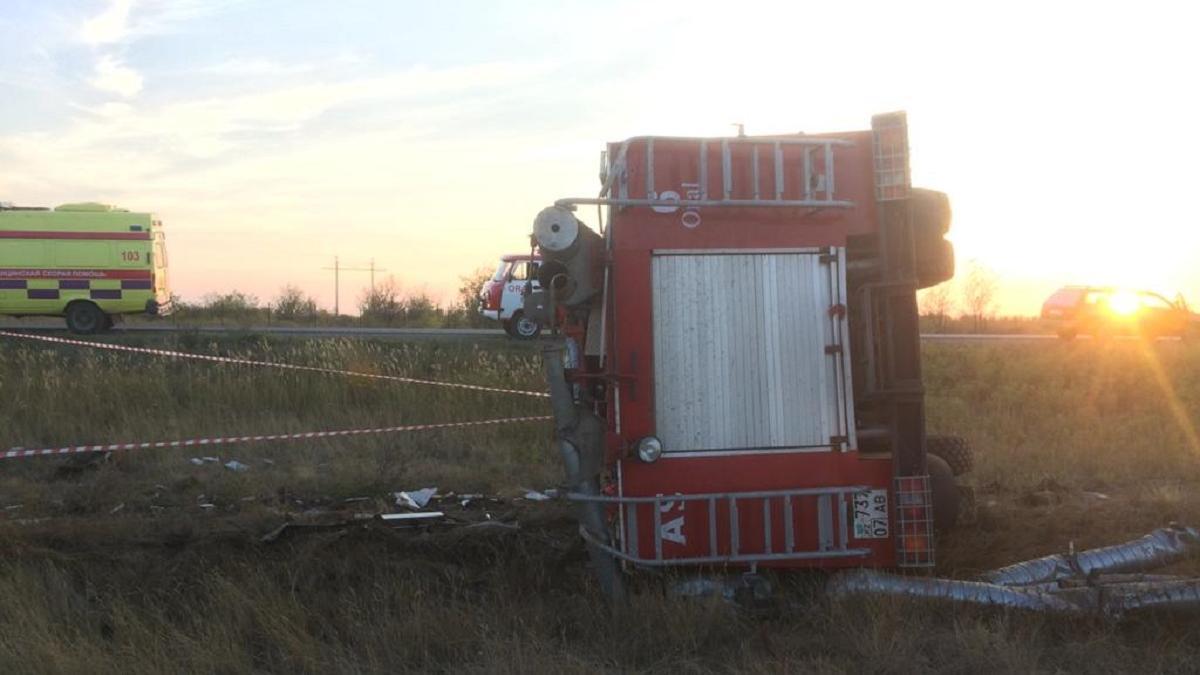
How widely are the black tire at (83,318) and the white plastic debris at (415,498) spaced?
15610 mm

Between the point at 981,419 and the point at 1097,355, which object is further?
the point at 1097,355

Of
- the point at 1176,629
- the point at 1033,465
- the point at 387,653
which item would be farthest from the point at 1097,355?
the point at 387,653

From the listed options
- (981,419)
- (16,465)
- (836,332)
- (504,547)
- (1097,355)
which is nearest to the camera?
(836,332)

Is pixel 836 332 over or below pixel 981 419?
over

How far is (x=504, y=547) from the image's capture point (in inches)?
244

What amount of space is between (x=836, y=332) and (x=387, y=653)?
266cm

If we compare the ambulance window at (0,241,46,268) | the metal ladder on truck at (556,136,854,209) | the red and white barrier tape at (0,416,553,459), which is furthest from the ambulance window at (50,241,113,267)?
the metal ladder on truck at (556,136,854,209)

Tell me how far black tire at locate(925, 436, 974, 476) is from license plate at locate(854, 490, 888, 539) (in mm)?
1281

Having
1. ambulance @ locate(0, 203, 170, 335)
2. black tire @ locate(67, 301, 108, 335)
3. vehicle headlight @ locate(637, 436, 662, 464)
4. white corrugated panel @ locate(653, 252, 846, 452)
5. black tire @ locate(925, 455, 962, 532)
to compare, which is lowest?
black tire @ locate(925, 455, 962, 532)

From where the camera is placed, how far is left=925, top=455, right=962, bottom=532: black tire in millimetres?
5879

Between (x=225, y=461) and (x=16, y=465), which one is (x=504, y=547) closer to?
(x=225, y=461)

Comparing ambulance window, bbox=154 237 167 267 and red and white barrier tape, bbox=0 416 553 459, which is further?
ambulance window, bbox=154 237 167 267

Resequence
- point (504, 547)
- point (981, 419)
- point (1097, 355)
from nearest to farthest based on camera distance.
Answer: point (504, 547) → point (981, 419) → point (1097, 355)

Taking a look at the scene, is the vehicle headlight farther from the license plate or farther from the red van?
the red van
